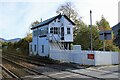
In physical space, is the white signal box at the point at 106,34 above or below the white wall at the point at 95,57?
above

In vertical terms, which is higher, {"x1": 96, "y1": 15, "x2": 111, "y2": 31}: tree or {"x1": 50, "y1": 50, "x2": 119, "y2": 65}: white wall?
{"x1": 96, "y1": 15, "x2": 111, "y2": 31}: tree

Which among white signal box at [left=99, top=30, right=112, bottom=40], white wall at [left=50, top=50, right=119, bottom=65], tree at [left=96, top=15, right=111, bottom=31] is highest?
tree at [left=96, top=15, right=111, bottom=31]

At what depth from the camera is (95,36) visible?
46969 mm

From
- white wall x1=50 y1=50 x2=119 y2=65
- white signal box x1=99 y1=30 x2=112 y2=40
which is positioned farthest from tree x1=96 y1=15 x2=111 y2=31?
white signal box x1=99 y1=30 x2=112 y2=40

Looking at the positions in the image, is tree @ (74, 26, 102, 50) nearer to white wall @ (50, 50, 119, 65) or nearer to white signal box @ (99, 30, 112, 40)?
white wall @ (50, 50, 119, 65)

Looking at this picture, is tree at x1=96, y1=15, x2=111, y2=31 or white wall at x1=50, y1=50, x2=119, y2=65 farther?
tree at x1=96, y1=15, x2=111, y2=31

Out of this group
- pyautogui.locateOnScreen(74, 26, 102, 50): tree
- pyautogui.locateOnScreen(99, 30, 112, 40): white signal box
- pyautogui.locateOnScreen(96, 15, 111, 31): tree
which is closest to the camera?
pyautogui.locateOnScreen(99, 30, 112, 40): white signal box

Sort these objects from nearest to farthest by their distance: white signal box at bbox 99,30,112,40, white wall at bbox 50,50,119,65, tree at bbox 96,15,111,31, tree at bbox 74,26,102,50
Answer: white wall at bbox 50,50,119,65
white signal box at bbox 99,30,112,40
tree at bbox 74,26,102,50
tree at bbox 96,15,111,31

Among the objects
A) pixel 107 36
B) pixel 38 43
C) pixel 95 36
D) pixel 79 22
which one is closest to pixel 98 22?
pixel 79 22

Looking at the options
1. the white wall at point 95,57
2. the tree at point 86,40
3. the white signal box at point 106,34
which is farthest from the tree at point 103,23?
the white signal box at point 106,34

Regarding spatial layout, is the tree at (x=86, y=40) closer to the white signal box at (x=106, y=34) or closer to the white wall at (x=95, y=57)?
the white wall at (x=95, y=57)

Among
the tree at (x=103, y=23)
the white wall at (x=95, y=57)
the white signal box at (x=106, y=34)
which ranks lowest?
the white wall at (x=95, y=57)

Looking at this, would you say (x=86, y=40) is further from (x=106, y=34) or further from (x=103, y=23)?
(x=103, y=23)

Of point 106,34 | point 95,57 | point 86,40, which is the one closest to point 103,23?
point 86,40
